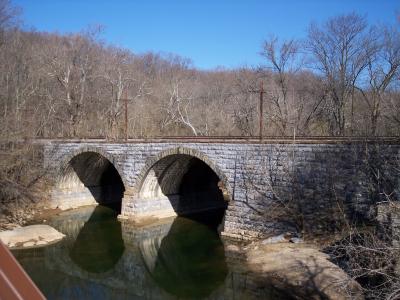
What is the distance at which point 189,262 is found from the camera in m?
14.5

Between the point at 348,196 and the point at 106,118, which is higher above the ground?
the point at 106,118

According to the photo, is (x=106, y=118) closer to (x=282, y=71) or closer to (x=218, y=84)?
(x=282, y=71)

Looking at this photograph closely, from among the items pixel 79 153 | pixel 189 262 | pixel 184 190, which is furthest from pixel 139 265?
pixel 79 153

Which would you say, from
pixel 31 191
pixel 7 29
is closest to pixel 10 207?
pixel 31 191

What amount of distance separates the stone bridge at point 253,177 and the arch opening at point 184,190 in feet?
0.19

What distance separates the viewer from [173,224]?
66.4 ft

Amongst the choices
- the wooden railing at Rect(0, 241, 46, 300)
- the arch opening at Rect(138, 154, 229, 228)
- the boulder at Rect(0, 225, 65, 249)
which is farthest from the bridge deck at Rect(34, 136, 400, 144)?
the wooden railing at Rect(0, 241, 46, 300)

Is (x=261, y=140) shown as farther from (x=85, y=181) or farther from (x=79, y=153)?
(x=85, y=181)

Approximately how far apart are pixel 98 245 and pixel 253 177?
729cm

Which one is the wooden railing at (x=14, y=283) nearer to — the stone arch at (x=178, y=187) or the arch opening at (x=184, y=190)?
the stone arch at (x=178, y=187)

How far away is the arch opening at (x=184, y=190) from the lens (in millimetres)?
20261

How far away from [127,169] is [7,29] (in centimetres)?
2202

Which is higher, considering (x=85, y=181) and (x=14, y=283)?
(x=14, y=283)

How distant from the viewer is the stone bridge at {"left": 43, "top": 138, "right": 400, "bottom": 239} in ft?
42.1
